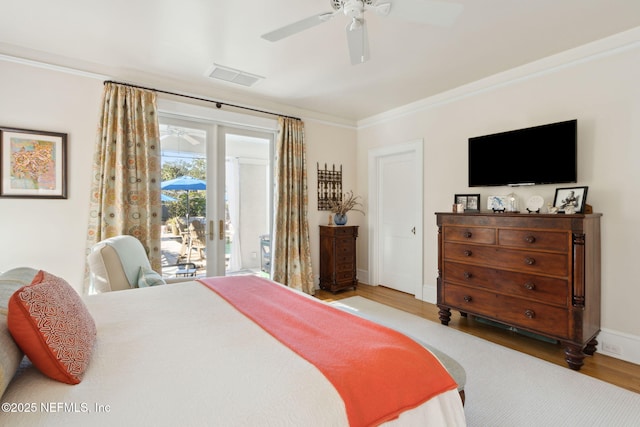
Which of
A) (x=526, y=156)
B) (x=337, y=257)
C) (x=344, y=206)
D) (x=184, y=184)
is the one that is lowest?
(x=337, y=257)

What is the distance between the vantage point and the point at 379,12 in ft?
6.41

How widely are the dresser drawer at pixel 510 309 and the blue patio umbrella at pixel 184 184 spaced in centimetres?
308

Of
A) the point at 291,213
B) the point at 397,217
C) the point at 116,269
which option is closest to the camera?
the point at 116,269

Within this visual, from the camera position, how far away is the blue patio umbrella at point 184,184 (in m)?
3.54

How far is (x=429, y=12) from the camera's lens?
179cm

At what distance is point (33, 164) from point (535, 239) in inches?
178

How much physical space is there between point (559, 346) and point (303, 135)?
377cm

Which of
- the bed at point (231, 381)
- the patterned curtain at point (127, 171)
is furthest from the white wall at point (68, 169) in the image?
the bed at point (231, 381)

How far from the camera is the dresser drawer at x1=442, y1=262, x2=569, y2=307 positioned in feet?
8.15

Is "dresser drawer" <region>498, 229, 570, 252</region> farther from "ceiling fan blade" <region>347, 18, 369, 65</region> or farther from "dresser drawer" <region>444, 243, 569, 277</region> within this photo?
"ceiling fan blade" <region>347, 18, 369, 65</region>

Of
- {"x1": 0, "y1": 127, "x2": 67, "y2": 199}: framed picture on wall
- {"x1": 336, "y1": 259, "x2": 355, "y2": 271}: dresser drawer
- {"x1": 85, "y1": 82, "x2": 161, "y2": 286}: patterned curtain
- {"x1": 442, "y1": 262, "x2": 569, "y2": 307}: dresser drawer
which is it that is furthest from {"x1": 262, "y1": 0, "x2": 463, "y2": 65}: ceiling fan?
{"x1": 336, "y1": 259, "x2": 355, "y2": 271}: dresser drawer

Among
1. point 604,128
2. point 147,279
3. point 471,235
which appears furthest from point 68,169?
point 604,128

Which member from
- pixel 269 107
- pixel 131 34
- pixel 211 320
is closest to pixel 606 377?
pixel 211 320

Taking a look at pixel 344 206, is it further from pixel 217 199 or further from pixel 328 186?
pixel 217 199
